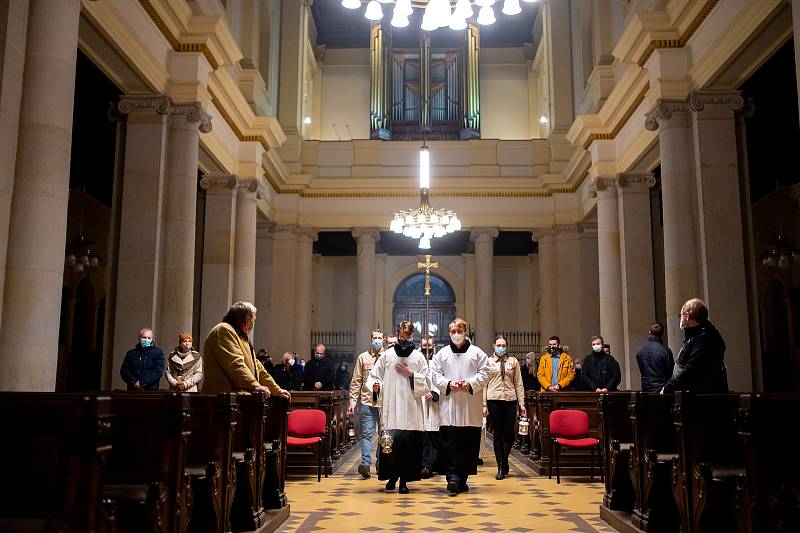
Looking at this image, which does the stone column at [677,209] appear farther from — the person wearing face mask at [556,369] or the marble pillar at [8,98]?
the marble pillar at [8,98]

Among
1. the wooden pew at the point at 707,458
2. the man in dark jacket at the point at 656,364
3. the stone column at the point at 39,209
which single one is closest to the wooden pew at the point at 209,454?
the stone column at the point at 39,209

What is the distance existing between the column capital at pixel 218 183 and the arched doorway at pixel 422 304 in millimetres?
11580

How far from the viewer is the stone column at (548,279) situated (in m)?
20.1

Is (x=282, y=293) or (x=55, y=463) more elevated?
(x=282, y=293)

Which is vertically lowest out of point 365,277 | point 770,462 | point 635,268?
point 770,462

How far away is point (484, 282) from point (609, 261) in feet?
18.4

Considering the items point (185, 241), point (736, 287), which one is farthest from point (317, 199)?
point (736, 287)

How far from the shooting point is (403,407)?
325 inches

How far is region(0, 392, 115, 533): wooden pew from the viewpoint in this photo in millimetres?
3053

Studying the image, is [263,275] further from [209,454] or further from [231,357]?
[209,454]

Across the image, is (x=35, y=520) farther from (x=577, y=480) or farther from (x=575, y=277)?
(x=575, y=277)

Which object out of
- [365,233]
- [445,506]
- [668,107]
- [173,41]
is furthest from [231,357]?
[365,233]

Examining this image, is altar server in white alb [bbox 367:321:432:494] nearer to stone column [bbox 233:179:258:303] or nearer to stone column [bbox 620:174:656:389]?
stone column [bbox 620:174:656:389]

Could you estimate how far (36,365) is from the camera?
22.3ft
